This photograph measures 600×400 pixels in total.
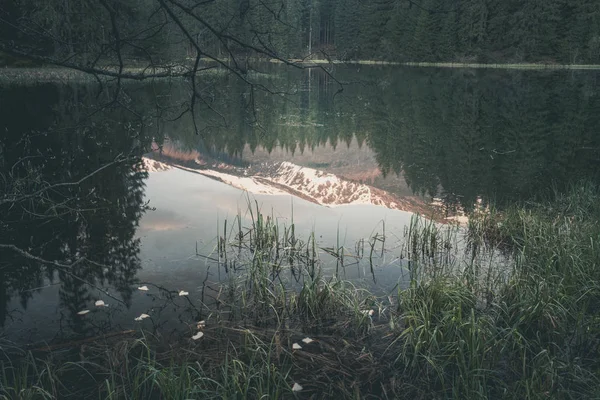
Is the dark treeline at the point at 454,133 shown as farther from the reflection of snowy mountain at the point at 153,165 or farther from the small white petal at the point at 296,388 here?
the small white petal at the point at 296,388

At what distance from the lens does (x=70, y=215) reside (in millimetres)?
11477

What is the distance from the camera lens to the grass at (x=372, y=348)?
512cm

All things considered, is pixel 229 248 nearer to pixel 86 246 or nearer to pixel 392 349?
pixel 86 246

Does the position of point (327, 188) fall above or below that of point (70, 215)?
below

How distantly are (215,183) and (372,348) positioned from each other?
11.6 m

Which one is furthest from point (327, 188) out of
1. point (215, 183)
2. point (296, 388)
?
point (296, 388)

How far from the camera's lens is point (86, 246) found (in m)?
9.82

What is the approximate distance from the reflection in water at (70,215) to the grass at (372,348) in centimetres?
111

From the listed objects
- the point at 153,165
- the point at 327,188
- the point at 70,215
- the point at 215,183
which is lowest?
the point at 327,188

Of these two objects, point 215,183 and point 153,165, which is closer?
point 215,183

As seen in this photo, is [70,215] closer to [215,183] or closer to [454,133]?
[215,183]

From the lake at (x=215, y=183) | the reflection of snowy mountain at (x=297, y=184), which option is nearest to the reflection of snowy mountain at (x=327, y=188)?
the reflection of snowy mountain at (x=297, y=184)

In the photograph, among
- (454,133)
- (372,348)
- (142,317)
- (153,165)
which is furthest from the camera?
(454,133)

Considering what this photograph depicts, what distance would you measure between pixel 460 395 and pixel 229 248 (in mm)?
5601
